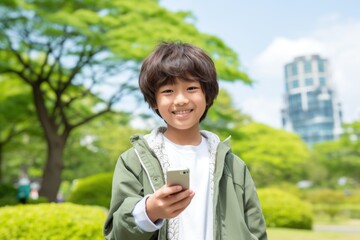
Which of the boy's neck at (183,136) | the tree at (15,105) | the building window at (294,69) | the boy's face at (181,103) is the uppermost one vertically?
the building window at (294,69)

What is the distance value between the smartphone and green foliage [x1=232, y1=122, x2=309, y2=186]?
30477 millimetres

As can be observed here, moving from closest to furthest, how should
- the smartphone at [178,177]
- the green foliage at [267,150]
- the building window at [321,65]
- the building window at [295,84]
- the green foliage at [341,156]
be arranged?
the smartphone at [178,177]
the green foliage at [267,150]
the green foliage at [341,156]
the building window at [295,84]
the building window at [321,65]

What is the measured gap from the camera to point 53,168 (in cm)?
1827

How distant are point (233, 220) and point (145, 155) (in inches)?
16.6

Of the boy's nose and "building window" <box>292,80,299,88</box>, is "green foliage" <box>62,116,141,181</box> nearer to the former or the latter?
the boy's nose

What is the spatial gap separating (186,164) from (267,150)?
32355 mm

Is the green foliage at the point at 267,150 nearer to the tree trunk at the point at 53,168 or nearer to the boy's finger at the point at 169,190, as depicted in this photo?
the tree trunk at the point at 53,168

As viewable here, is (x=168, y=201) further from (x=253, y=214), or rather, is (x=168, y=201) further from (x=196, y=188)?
(x=253, y=214)

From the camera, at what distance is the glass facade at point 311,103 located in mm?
138875

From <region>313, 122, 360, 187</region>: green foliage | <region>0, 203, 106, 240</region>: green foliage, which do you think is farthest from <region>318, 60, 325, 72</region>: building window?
<region>0, 203, 106, 240</region>: green foliage

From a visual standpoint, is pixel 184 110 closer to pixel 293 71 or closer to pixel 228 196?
pixel 228 196

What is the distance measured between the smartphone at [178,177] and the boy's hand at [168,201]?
14 mm

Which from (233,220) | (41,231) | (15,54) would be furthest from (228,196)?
(15,54)

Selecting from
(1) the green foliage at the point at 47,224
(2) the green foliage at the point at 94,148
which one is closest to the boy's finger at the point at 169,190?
(1) the green foliage at the point at 47,224
